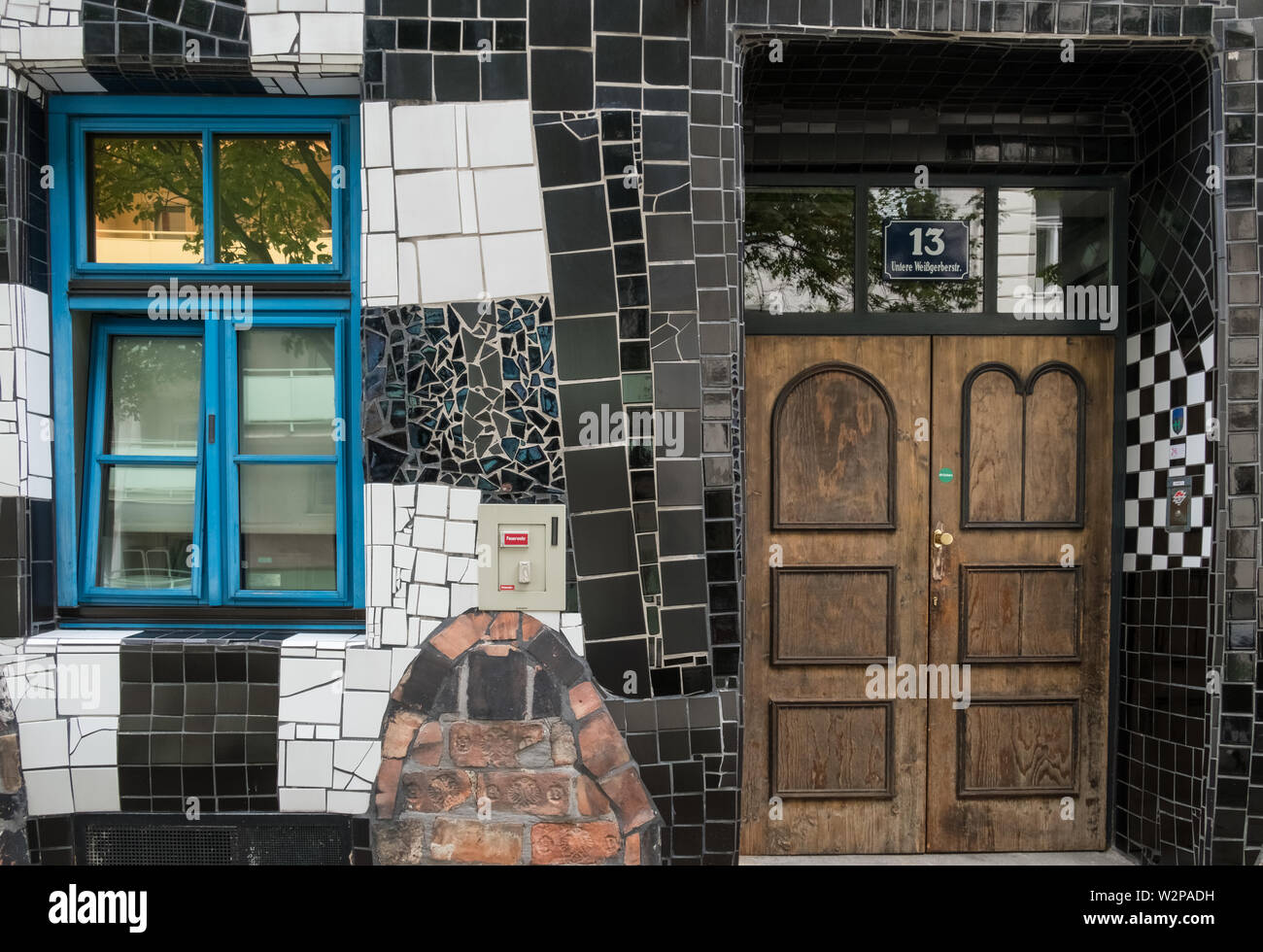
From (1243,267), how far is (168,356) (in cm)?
467

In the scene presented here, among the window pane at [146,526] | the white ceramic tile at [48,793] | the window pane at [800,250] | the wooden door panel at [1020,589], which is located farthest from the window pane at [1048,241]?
the white ceramic tile at [48,793]

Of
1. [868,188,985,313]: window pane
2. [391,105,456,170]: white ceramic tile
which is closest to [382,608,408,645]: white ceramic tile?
[391,105,456,170]: white ceramic tile

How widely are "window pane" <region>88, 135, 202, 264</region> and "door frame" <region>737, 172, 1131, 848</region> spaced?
2.55m

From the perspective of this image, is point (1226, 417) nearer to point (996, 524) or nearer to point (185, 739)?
point (996, 524)

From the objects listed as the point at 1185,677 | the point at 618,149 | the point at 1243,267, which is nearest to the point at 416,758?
the point at 618,149

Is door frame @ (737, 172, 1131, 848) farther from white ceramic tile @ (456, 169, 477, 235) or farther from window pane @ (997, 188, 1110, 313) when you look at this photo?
white ceramic tile @ (456, 169, 477, 235)

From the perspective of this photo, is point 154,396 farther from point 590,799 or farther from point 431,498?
point 590,799

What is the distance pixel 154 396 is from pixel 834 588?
3.26m

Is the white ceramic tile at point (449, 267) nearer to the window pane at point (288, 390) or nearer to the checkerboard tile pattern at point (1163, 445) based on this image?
the window pane at point (288, 390)

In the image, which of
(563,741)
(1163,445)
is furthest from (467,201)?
(1163,445)

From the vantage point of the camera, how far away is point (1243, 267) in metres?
3.35

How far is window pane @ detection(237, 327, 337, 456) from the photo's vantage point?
358 centimetres

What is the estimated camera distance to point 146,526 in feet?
11.8

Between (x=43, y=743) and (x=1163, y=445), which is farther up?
(x=1163, y=445)
